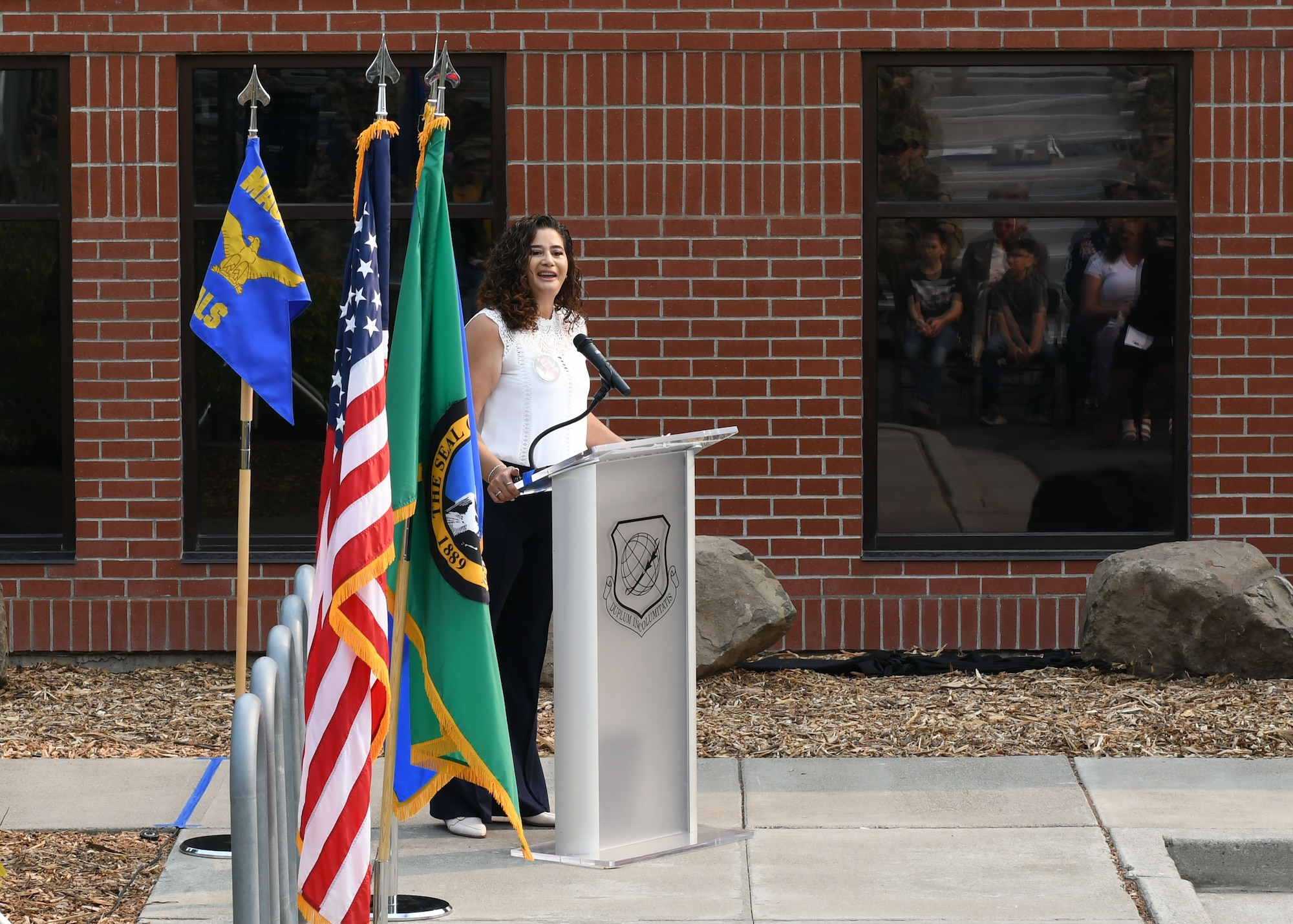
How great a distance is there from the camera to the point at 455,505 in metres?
4.38

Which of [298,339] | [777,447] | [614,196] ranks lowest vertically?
[777,447]

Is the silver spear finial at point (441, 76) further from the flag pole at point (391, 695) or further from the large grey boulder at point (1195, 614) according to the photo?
the large grey boulder at point (1195, 614)

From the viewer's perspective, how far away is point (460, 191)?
8297 millimetres

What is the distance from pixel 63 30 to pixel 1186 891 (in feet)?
21.2

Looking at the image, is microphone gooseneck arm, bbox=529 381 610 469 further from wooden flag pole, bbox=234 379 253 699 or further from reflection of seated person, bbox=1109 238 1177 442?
reflection of seated person, bbox=1109 238 1177 442

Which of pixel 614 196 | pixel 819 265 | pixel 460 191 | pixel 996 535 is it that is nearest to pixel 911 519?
pixel 996 535

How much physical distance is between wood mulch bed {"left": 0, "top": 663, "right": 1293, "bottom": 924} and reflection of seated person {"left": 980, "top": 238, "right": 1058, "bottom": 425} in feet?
4.68

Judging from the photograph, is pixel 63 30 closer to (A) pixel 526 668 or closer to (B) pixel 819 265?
(B) pixel 819 265

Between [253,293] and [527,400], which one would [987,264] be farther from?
[253,293]

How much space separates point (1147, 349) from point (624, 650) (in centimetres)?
442

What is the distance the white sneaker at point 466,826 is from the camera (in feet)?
17.8

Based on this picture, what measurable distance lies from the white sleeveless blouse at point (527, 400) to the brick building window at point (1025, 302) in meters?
3.30

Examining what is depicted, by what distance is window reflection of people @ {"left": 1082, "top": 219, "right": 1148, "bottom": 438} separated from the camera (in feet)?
27.2

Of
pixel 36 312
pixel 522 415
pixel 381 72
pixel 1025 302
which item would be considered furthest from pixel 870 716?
pixel 36 312
